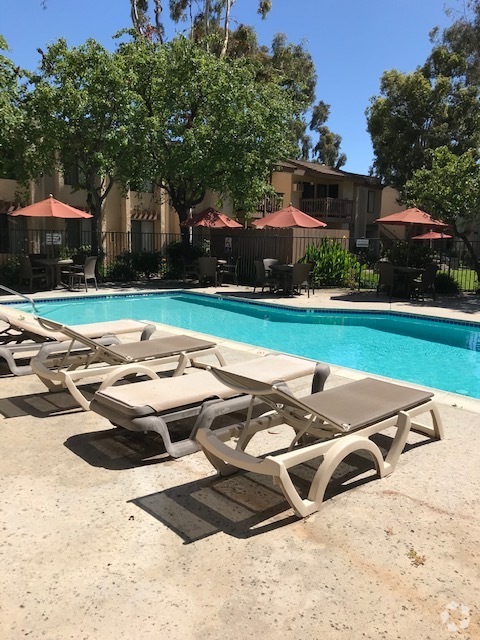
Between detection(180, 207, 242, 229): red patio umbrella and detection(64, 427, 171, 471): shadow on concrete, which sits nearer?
detection(64, 427, 171, 471): shadow on concrete

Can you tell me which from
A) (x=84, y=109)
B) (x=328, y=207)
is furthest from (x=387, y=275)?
(x=328, y=207)

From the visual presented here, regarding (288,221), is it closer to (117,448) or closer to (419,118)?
(117,448)

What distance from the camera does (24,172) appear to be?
57.3 ft

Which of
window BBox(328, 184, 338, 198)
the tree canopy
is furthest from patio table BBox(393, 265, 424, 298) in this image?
window BBox(328, 184, 338, 198)

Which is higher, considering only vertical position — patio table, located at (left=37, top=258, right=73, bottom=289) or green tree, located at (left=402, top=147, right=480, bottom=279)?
green tree, located at (left=402, top=147, right=480, bottom=279)

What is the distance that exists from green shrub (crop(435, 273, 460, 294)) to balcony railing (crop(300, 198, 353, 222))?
15605mm

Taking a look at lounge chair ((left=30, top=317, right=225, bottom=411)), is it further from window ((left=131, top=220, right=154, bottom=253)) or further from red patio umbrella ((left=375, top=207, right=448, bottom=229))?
window ((left=131, top=220, right=154, bottom=253))

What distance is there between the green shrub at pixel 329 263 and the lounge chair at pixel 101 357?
12246mm

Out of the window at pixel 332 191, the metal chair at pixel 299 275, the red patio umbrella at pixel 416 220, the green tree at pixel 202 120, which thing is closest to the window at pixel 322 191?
the window at pixel 332 191

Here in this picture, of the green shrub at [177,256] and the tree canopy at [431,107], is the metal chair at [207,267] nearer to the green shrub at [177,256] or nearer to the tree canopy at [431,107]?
the green shrub at [177,256]

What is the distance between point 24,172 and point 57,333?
43.7 feet

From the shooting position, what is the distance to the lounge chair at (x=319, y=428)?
3.06 metres

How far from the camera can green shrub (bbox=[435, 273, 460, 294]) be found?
16.7m

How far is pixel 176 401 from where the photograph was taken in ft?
12.7
